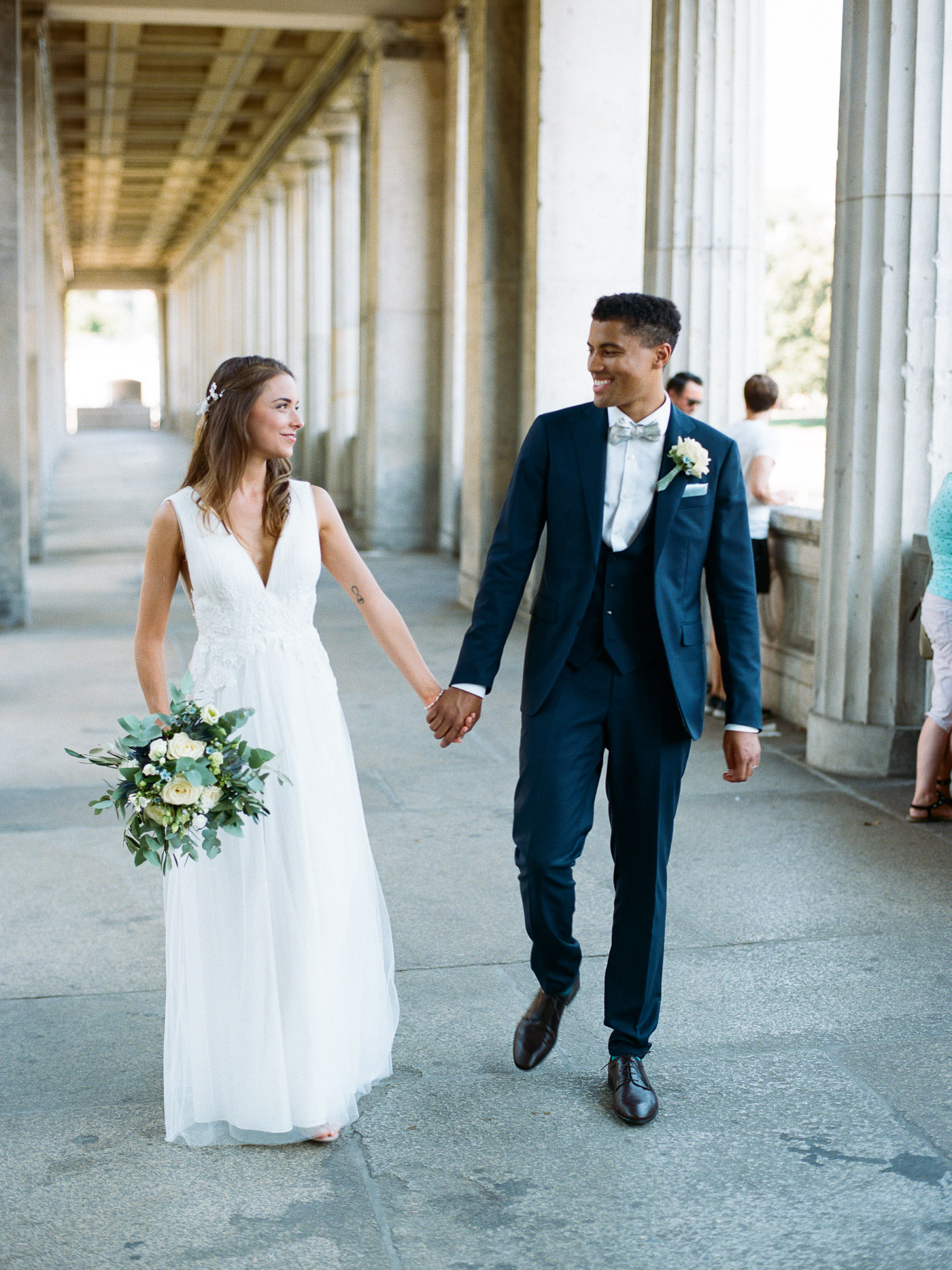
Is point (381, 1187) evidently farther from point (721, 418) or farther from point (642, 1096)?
point (721, 418)

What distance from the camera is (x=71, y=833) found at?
23.0 feet

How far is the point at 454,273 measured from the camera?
19547mm

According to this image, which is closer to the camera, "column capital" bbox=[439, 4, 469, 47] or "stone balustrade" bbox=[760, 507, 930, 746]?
"stone balustrade" bbox=[760, 507, 930, 746]

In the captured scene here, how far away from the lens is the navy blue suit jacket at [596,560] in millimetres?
4043

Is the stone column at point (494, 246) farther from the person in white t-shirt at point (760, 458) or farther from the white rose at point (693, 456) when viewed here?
the white rose at point (693, 456)

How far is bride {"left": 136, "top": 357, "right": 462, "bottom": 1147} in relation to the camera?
12.8 ft

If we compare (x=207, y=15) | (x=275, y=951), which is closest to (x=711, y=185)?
(x=275, y=951)

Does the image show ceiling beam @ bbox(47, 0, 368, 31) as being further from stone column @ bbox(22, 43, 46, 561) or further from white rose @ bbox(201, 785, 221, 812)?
white rose @ bbox(201, 785, 221, 812)

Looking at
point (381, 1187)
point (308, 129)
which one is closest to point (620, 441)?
point (381, 1187)

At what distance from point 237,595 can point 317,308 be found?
25211 mm

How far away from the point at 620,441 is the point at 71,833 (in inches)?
157

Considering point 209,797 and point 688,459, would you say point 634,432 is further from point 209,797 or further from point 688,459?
point 209,797

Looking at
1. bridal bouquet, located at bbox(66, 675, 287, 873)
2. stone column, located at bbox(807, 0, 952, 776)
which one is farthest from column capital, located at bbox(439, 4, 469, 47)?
bridal bouquet, located at bbox(66, 675, 287, 873)

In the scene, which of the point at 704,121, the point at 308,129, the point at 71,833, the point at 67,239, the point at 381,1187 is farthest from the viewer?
the point at 67,239
